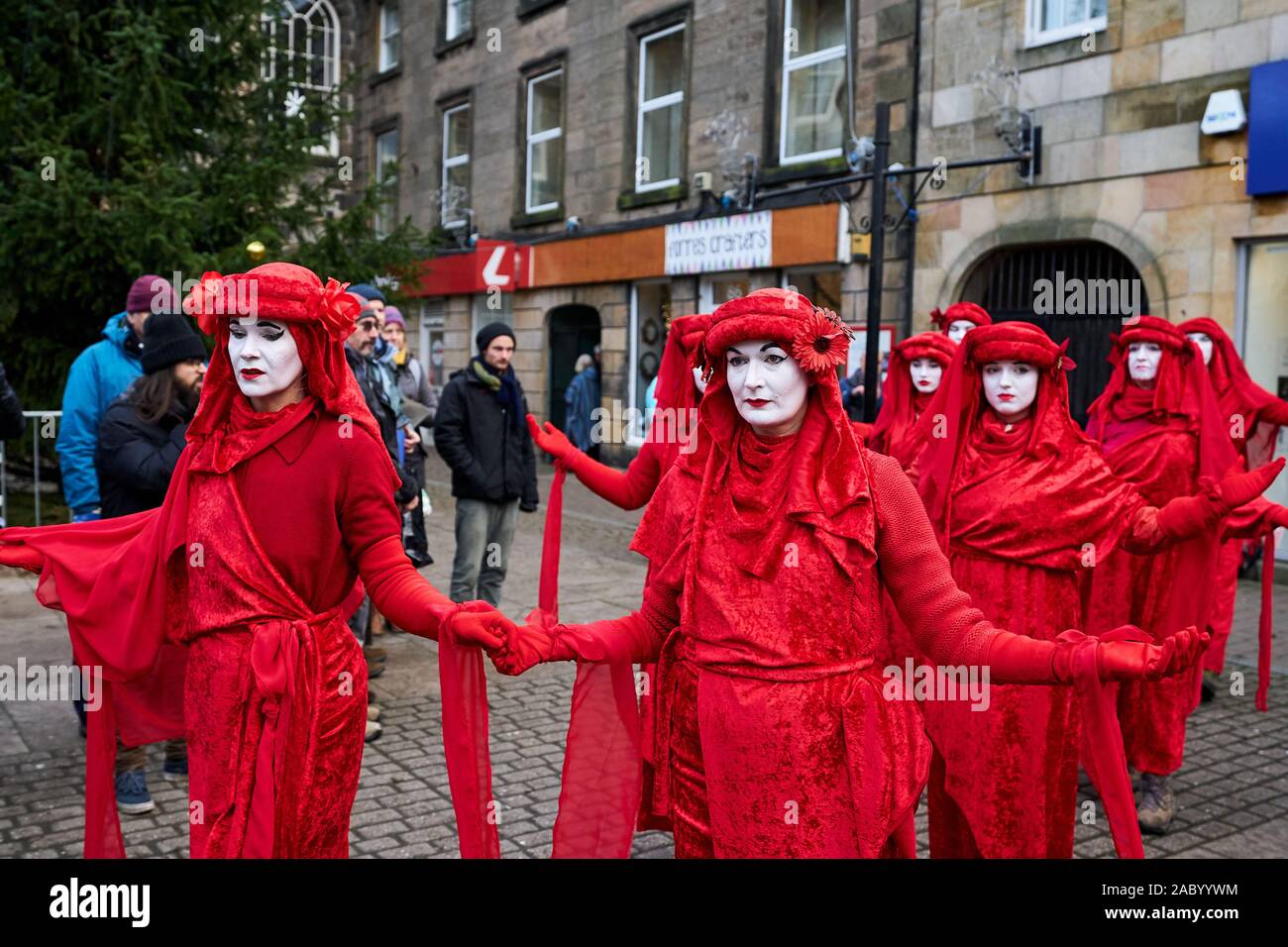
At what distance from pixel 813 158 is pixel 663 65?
3825 mm

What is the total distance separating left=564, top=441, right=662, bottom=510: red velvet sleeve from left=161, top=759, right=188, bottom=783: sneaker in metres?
2.11

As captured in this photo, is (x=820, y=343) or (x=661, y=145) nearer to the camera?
(x=820, y=343)

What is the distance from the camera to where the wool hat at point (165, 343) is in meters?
4.77

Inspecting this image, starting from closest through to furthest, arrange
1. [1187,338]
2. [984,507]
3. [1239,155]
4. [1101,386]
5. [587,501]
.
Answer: [984,507] < [1187,338] < [1239,155] < [1101,386] < [587,501]

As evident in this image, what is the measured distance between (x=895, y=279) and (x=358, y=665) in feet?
36.8

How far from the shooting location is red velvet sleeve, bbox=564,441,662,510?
19.3 ft

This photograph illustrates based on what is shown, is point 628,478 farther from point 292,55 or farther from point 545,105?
point 545,105

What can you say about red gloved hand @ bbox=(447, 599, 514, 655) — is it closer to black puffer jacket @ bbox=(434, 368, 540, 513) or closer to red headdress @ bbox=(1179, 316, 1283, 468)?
black puffer jacket @ bbox=(434, 368, 540, 513)

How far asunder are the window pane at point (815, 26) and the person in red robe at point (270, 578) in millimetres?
12679

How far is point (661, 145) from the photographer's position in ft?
58.8

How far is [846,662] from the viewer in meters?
2.89

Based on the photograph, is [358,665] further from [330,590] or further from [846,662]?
[846,662]

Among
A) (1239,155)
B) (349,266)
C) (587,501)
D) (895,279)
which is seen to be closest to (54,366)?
(349,266)

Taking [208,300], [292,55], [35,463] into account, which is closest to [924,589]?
[208,300]
